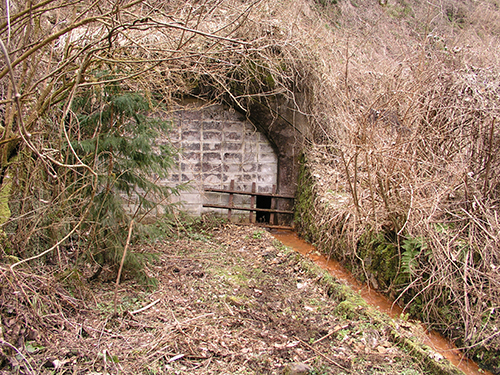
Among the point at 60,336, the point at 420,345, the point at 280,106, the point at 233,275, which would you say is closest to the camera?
the point at 60,336

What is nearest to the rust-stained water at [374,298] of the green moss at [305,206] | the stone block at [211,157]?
the green moss at [305,206]

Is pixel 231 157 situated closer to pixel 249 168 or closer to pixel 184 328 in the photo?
pixel 249 168

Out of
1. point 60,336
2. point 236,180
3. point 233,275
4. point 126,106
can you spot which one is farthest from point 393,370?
point 236,180

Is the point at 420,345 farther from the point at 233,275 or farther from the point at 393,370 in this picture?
the point at 233,275

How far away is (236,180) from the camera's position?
318 inches

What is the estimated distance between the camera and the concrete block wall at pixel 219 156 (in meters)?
7.86

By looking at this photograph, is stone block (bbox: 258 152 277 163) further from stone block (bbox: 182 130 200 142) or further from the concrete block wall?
stone block (bbox: 182 130 200 142)

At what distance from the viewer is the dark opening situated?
27.0 ft

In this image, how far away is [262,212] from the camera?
27.6 feet

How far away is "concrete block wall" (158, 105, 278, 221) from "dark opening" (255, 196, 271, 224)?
0.37 meters

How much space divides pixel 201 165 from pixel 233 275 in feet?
11.7

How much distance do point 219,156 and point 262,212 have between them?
61.3 inches

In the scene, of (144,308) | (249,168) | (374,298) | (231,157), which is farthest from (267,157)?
(144,308)

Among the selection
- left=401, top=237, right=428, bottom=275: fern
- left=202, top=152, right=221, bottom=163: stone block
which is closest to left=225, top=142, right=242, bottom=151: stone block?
left=202, top=152, right=221, bottom=163: stone block
